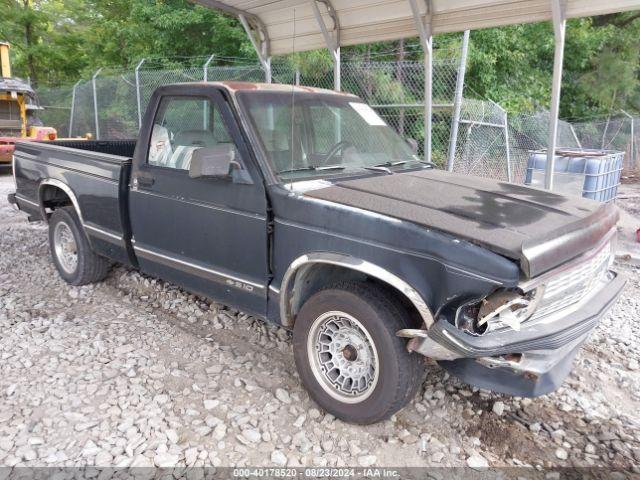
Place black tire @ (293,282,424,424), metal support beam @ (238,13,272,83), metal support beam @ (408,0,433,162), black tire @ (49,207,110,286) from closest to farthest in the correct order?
black tire @ (293,282,424,424) < black tire @ (49,207,110,286) < metal support beam @ (408,0,433,162) < metal support beam @ (238,13,272,83)

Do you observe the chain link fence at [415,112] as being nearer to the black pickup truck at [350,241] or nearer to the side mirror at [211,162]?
the black pickup truck at [350,241]

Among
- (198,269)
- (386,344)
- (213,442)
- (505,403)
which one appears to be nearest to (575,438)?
(505,403)

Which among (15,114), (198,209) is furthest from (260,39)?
(15,114)

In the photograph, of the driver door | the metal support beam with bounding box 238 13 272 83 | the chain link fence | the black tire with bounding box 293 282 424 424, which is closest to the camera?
the black tire with bounding box 293 282 424 424

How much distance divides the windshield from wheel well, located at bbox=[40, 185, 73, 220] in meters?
2.76

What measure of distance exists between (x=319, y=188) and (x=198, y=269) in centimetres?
118

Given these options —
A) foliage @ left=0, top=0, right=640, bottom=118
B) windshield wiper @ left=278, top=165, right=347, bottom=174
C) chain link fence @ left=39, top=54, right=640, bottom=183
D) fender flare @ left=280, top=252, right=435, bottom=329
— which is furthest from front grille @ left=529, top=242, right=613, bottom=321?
foliage @ left=0, top=0, right=640, bottom=118

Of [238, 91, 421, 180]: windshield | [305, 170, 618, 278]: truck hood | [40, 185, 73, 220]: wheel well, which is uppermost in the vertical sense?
[238, 91, 421, 180]: windshield

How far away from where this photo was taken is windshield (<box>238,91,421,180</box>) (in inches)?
139

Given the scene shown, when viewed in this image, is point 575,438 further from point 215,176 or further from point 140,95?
point 140,95

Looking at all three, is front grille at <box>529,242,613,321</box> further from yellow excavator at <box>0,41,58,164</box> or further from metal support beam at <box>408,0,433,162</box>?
yellow excavator at <box>0,41,58,164</box>

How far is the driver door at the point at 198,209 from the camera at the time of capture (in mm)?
3400

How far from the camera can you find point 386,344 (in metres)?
2.74

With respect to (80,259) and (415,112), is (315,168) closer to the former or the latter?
(80,259)
